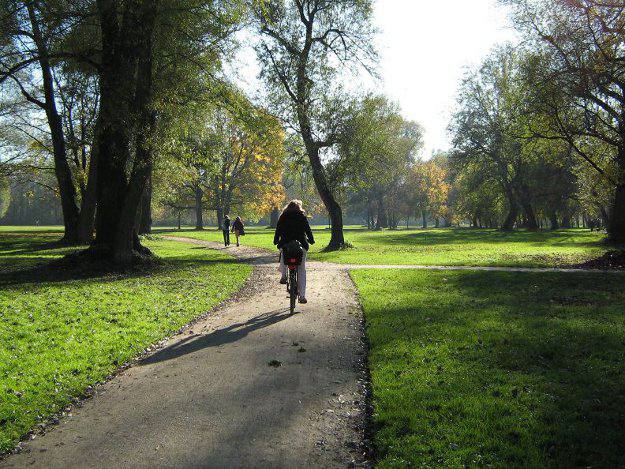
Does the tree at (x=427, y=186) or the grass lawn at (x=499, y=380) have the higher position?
the tree at (x=427, y=186)

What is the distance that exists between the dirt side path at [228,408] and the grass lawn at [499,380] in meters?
0.45

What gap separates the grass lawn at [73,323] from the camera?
201 inches

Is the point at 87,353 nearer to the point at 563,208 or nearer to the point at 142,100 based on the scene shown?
the point at 142,100

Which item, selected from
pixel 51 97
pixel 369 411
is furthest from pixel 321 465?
pixel 51 97

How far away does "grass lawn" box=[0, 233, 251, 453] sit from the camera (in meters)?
5.11

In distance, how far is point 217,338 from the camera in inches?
296

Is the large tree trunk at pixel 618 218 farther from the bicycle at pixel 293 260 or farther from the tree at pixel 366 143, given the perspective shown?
the bicycle at pixel 293 260

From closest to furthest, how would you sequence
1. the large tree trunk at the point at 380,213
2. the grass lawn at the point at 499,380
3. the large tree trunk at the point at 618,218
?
the grass lawn at the point at 499,380
the large tree trunk at the point at 618,218
the large tree trunk at the point at 380,213

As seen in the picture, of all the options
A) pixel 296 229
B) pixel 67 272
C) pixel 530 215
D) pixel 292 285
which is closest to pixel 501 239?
pixel 530 215

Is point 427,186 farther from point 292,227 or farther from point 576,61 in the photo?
point 292,227

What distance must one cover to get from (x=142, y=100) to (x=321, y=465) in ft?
47.0

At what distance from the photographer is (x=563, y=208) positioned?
4975 cm

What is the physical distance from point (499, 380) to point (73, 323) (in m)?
7.15

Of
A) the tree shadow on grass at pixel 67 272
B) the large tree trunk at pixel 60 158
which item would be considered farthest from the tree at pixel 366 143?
the large tree trunk at pixel 60 158
